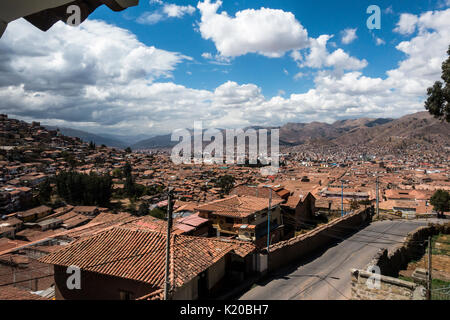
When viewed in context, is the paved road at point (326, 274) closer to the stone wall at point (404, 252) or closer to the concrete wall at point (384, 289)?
the stone wall at point (404, 252)

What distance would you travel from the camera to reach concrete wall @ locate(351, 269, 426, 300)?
6.33m

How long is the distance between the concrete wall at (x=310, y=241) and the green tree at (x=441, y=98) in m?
7.89

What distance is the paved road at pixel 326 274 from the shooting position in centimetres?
951

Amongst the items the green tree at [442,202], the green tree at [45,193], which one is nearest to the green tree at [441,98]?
the green tree at [442,202]

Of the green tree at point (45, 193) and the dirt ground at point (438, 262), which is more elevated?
the dirt ground at point (438, 262)

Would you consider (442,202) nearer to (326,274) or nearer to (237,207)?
(237,207)

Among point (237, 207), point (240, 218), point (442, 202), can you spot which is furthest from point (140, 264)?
point (442, 202)

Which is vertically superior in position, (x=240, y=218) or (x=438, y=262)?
(x=240, y=218)

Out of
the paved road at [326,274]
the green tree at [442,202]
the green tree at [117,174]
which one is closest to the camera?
the paved road at [326,274]

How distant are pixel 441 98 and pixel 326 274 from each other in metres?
8.62

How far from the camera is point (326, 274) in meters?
11.4
